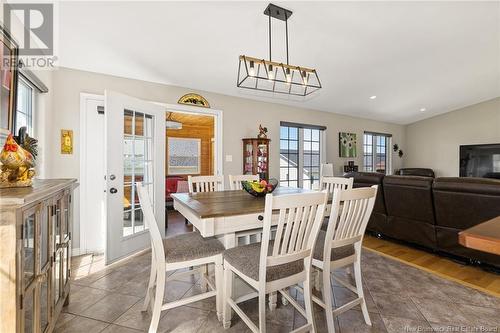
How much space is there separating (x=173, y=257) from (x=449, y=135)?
26.7 ft

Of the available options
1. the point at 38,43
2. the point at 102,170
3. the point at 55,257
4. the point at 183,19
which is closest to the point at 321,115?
the point at 183,19

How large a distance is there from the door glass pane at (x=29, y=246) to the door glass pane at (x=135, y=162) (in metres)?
1.72

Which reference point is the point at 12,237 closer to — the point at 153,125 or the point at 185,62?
the point at 153,125

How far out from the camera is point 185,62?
307 centimetres

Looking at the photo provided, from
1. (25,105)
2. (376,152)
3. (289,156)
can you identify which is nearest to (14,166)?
(25,105)

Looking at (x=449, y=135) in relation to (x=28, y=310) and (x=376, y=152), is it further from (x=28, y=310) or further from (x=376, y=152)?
(x=28, y=310)

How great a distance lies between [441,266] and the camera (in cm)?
262

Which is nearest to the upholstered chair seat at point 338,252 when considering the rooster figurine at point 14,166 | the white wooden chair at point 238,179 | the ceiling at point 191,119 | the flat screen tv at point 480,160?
the white wooden chair at point 238,179

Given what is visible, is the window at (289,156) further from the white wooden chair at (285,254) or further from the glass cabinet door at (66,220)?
the glass cabinet door at (66,220)

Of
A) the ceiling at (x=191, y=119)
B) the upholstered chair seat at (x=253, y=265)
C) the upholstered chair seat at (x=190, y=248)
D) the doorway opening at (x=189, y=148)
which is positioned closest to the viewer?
the upholstered chair seat at (x=253, y=265)

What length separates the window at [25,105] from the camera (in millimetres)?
2154

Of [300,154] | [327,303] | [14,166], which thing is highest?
[300,154]

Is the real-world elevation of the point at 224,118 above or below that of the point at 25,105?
above

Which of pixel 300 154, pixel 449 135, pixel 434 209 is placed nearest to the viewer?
pixel 434 209
